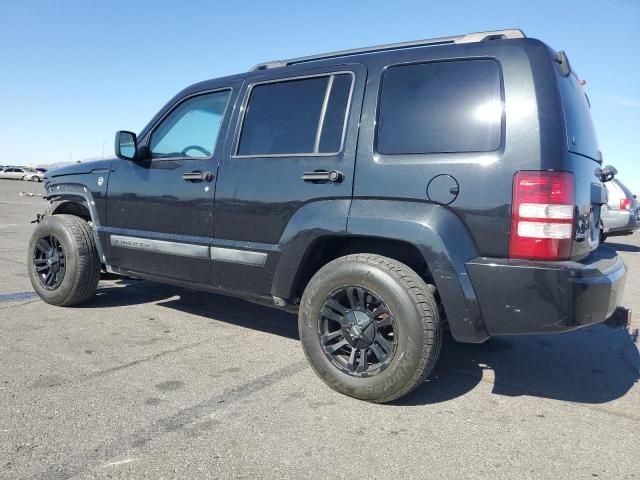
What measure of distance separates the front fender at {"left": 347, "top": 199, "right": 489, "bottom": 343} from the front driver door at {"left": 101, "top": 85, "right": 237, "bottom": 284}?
1550 millimetres

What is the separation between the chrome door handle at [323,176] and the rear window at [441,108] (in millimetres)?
287

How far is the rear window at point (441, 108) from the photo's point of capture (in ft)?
8.83

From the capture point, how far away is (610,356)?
395 centimetres

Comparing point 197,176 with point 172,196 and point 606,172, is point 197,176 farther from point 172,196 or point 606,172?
point 606,172

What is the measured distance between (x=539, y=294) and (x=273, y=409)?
1516 mm

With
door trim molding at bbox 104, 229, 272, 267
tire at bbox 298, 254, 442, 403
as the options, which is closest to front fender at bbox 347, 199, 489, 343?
tire at bbox 298, 254, 442, 403

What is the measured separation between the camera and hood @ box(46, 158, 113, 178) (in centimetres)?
448

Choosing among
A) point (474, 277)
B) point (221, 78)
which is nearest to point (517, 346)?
point (474, 277)

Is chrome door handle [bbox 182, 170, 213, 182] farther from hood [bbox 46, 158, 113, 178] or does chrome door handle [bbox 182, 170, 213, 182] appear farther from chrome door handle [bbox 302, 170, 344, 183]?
hood [bbox 46, 158, 113, 178]

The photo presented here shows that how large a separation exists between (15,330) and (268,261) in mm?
2193

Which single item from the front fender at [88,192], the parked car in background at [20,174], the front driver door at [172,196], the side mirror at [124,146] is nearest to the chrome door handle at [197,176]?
the front driver door at [172,196]

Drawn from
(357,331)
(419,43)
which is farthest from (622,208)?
(357,331)

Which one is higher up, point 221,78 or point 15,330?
point 221,78

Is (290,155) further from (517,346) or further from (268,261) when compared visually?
(517,346)
